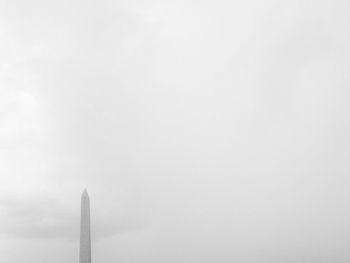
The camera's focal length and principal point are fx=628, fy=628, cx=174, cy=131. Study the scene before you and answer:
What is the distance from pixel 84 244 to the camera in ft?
263

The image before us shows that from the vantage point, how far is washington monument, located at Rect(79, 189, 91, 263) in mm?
79562

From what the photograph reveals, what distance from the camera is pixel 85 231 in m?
80.8

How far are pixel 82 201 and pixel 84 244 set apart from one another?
5.77m

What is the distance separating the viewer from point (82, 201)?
271 feet

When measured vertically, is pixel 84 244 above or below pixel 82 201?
below

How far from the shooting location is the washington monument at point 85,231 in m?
79.6
